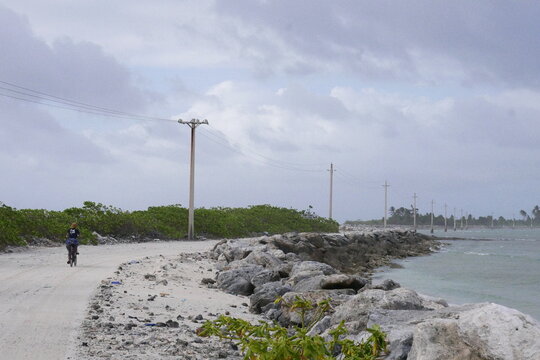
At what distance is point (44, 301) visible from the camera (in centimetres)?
1095

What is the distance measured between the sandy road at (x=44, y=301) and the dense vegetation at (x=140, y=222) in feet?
22.3

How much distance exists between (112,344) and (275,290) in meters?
4.92

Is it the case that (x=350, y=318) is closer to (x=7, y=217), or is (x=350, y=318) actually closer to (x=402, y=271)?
(x=7, y=217)

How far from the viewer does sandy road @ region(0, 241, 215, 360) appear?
7668 millimetres

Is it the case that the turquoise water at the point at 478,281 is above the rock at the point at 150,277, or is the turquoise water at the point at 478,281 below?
below

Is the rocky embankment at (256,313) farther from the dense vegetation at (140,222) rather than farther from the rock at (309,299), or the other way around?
the dense vegetation at (140,222)

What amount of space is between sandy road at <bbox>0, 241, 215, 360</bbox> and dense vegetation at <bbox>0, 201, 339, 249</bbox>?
22.3 feet

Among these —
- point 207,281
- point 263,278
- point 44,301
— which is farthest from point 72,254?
point 44,301

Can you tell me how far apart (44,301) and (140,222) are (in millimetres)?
24354

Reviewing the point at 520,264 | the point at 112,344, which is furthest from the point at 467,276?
the point at 112,344

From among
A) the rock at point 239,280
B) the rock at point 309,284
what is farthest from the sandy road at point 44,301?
the rock at point 309,284

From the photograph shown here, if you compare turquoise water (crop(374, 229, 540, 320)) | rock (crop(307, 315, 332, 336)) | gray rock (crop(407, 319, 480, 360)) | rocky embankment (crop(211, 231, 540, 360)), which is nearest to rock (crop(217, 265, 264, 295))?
rocky embankment (crop(211, 231, 540, 360))

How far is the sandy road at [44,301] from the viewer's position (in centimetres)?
767

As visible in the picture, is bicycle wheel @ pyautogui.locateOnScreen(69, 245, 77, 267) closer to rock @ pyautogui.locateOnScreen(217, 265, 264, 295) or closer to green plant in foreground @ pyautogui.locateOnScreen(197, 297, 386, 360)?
rock @ pyautogui.locateOnScreen(217, 265, 264, 295)
